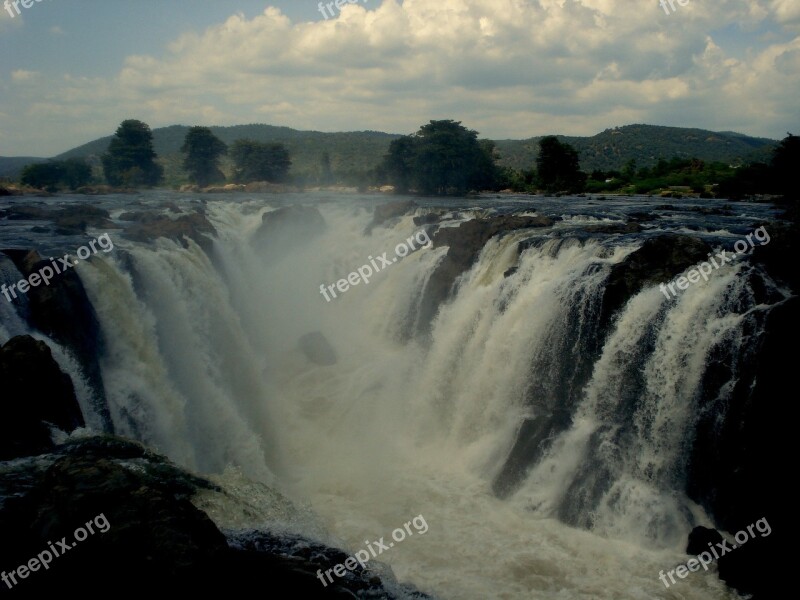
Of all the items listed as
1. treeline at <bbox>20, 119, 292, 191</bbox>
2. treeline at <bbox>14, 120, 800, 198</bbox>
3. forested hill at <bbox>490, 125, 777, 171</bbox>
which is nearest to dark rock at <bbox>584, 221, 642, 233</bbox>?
treeline at <bbox>14, 120, 800, 198</bbox>

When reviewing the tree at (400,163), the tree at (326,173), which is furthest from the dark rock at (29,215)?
the tree at (326,173)

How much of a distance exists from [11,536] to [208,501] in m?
2.57

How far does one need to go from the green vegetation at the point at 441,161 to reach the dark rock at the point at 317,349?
34.2m

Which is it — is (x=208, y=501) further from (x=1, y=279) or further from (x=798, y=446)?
(x=798, y=446)

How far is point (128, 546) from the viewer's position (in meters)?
5.91

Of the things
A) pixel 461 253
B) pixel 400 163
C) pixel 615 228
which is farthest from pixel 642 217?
pixel 400 163

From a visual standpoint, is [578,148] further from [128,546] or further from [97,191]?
[128,546]

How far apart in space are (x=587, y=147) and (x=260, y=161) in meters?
75.2

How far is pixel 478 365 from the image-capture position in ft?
52.2

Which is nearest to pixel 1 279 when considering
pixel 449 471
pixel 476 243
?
pixel 449 471

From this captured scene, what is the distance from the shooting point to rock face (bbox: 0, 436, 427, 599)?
5.74m

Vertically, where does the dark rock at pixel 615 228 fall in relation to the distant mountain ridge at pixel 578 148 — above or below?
below

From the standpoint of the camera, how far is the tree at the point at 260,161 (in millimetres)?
67812

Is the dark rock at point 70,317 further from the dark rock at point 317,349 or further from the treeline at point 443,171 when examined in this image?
the treeline at point 443,171
